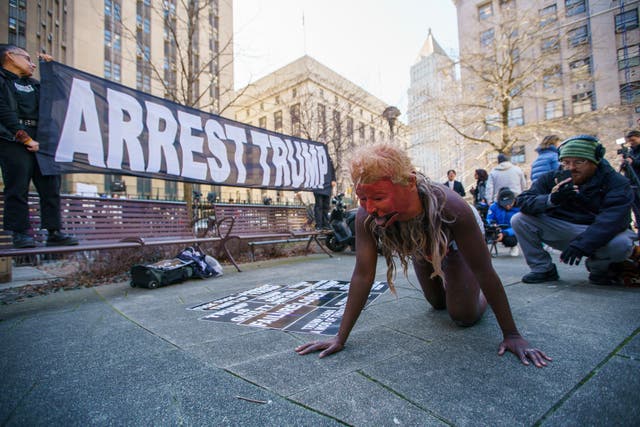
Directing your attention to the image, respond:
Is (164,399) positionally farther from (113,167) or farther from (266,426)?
(113,167)

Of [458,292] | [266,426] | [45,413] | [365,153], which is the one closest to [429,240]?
[458,292]

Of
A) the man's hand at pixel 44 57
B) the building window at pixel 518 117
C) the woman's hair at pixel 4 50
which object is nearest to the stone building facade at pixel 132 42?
the man's hand at pixel 44 57

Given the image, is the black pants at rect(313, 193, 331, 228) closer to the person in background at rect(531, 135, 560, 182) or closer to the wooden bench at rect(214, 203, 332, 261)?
the wooden bench at rect(214, 203, 332, 261)

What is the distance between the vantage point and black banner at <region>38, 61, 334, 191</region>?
342cm

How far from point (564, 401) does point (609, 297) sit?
2.01 meters

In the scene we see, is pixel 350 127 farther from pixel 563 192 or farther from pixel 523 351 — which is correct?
pixel 523 351

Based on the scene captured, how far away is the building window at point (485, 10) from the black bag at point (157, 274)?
33.9m

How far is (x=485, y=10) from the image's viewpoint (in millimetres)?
27312

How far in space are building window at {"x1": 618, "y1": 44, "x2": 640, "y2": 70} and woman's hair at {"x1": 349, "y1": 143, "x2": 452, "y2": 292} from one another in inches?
965

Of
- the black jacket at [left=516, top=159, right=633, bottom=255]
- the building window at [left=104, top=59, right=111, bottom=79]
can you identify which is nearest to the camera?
the black jacket at [left=516, top=159, right=633, bottom=255]

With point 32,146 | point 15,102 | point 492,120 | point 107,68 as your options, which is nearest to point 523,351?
point 32,146

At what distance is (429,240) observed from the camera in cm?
163

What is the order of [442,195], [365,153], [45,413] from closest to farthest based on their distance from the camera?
[45,413] < [365,153] < [442,195]

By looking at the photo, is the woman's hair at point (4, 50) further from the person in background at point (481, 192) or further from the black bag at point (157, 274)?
the person in background at point (481, 192)
